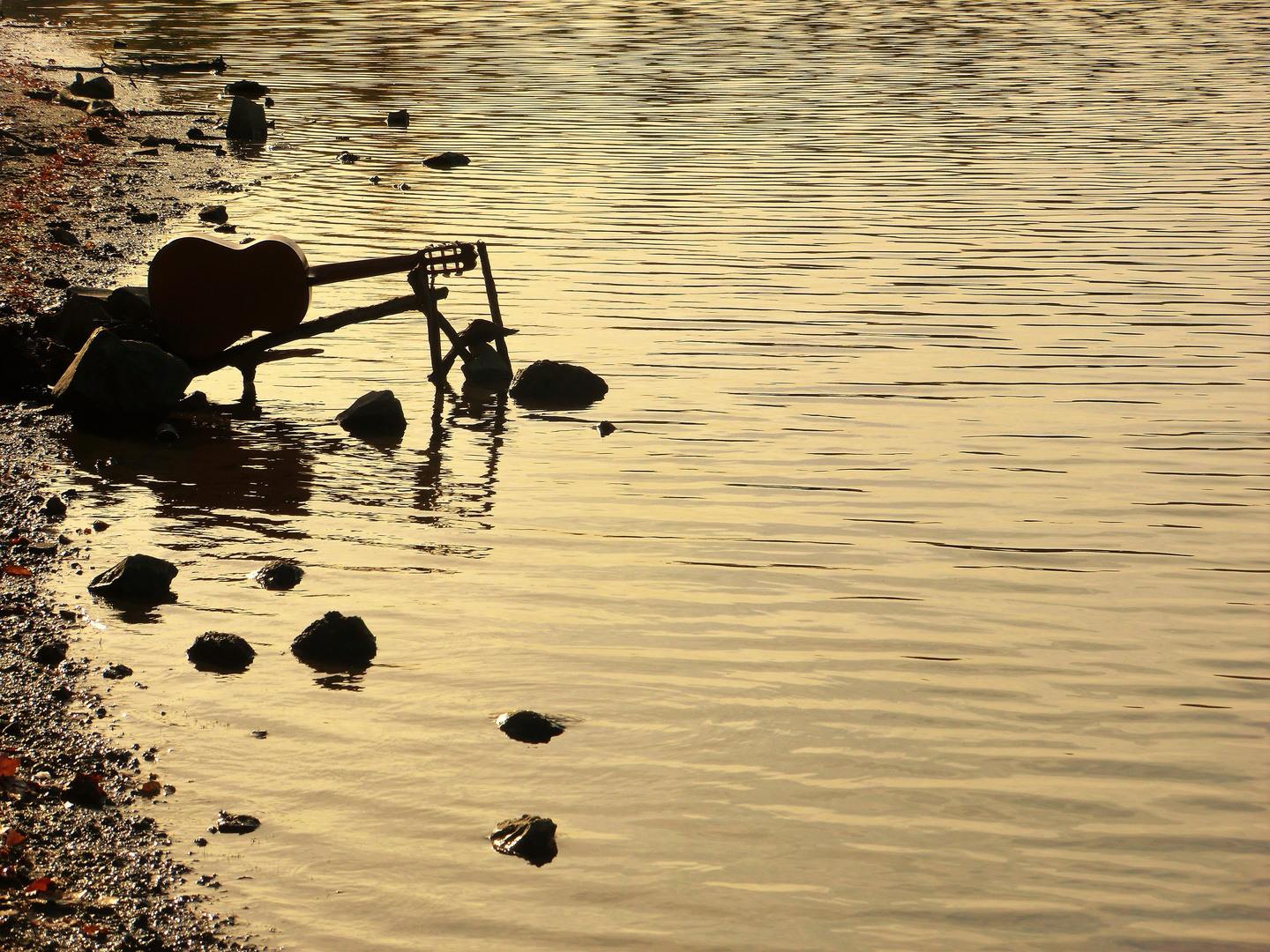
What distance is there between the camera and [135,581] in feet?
25.2

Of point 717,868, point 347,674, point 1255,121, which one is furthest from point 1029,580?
point 1255,121

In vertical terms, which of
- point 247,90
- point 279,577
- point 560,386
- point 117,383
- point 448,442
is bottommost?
point 247,90

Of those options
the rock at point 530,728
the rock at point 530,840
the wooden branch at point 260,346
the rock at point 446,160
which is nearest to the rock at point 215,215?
the rock at point 446,160

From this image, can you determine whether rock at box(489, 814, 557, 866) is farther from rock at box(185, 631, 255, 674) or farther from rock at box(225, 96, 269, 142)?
rock at box(225, 96, 269, 142)

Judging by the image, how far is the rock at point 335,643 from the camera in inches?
277

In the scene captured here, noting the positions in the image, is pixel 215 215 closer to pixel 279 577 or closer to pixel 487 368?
pixel 487 368

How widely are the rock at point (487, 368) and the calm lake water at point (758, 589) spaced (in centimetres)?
45

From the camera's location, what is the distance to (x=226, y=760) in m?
6.11

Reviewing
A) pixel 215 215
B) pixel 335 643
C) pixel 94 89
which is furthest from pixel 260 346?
pixel 94 89

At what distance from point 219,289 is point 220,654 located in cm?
511

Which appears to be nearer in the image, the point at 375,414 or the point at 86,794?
the point at 86,794

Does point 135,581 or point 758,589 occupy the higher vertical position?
point 135,581

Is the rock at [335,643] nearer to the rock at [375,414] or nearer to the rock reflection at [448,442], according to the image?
the rock reflection at [448,442]

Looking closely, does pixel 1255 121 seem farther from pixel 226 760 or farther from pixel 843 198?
pixel 226 760
